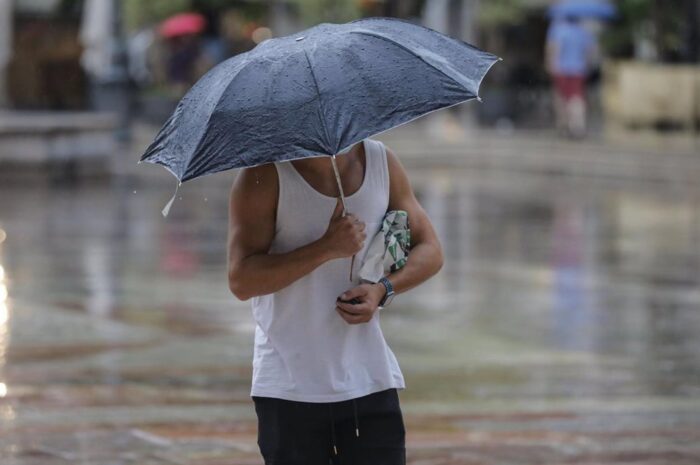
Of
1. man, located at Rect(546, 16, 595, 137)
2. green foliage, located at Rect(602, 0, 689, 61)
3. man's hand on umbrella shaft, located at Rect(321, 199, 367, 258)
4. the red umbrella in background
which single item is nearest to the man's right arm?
man's hand on umbrella shaft, located at Rect(321, 199, 367, 258)

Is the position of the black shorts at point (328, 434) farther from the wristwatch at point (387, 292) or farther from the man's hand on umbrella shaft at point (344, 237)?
the man's hand on umbrella shaft at point (344, 237)

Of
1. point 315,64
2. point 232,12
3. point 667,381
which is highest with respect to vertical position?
point 232,12

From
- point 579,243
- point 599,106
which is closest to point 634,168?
point 579,243

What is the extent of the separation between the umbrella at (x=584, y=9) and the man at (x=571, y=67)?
2.37 m

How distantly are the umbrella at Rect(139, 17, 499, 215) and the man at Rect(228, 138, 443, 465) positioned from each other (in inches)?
7.0

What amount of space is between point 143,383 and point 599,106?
28.2m

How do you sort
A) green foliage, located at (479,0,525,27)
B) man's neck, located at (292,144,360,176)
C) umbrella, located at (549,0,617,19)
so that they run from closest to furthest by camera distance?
man's neck, located at (292,144,360,176), umbrella, located at (549,0,617,19), green foliage, located at (479,0,525,27)

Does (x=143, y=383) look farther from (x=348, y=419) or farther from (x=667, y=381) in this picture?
(x=348, y=419)

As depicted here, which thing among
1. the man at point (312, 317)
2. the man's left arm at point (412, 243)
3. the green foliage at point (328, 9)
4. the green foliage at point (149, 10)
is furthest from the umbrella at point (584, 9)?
the man at point (312, 317)

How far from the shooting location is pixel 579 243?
14.9 meters

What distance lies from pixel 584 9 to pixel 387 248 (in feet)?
83.8

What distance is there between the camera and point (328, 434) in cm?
438

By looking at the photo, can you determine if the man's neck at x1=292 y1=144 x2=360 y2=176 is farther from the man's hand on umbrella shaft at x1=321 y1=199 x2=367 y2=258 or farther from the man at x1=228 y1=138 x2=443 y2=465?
the man's hand on umbrella shaft at x1=321 y1=199 x2=367 y2=258

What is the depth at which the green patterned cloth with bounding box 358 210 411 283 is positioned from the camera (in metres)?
4.42
